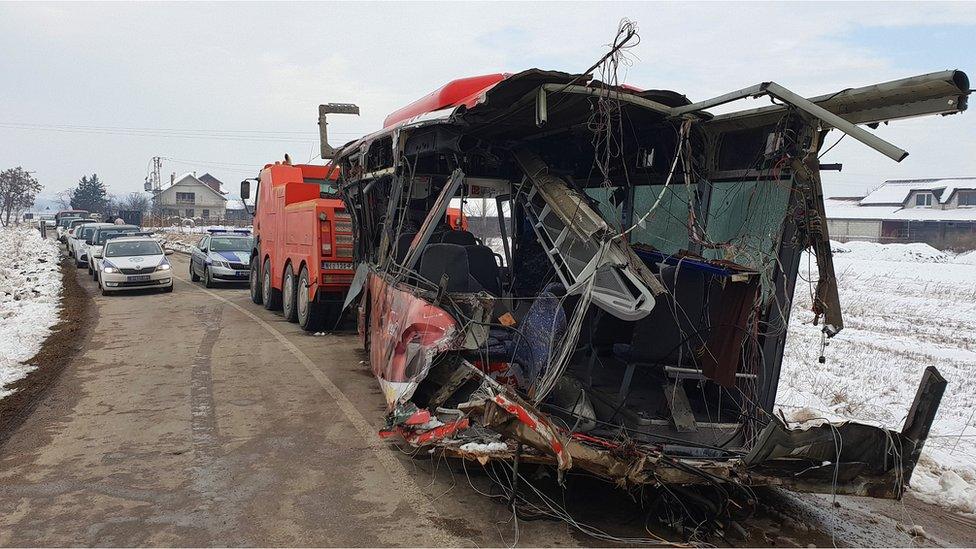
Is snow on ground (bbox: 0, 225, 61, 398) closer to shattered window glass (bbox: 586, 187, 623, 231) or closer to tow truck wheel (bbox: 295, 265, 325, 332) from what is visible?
tow truck wheel (bbox: 295, 265, 325, 332)

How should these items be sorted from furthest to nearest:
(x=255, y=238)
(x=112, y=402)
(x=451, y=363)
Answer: (x=255, y=238), (x=112, y=402), (x=451, y=363)

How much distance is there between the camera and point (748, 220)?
5703mm

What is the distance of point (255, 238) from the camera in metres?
16.1

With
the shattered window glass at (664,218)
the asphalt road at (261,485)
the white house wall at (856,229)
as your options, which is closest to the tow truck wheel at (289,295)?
the asphalt road at (261,485)

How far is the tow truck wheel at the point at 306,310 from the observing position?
38.2ft

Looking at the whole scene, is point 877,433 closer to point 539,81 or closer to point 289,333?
point 539,81

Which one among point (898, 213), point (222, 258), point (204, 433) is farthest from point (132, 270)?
point (898, 213)

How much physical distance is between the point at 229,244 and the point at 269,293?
20.1 ft

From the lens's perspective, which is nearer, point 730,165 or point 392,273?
point 730,165

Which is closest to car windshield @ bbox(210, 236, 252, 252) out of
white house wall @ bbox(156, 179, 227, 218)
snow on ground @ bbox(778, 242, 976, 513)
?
snow on ground @ bbox(778, 242, 976, 513)

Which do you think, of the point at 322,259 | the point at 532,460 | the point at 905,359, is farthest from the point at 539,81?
the point at 905,359

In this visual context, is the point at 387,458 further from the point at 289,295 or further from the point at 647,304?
the point at 289,295

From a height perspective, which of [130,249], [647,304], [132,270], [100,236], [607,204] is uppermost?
[607,204]

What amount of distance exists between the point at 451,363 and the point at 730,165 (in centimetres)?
307
